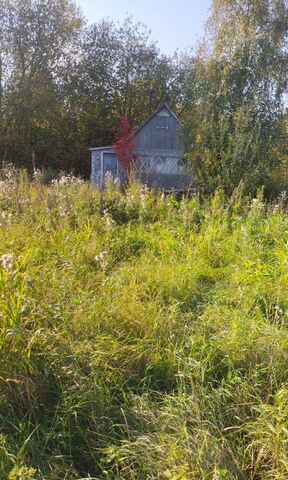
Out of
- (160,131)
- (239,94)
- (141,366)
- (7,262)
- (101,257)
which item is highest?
(239,94)

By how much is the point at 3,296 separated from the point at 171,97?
26.8 meters

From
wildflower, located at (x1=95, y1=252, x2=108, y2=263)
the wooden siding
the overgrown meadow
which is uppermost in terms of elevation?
the wooden siding

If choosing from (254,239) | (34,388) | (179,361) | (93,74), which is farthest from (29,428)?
(93,74)

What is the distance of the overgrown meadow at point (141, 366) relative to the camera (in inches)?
75.6

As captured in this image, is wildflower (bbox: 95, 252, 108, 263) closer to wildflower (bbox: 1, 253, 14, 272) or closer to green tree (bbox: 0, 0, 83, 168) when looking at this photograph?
wildflower (bbox: 1, 253, 14, 272)

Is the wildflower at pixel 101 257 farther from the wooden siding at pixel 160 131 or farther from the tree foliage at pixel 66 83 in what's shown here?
the tree foliage at pixel 66 83

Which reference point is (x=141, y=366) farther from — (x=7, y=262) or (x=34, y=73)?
(x=34, y=73)

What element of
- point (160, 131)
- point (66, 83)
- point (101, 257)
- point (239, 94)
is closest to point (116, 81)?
point (66, 83)

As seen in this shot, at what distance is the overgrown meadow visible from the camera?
1.92 metres

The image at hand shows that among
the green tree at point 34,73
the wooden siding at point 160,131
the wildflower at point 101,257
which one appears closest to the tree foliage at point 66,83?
the green tree at point 34,73

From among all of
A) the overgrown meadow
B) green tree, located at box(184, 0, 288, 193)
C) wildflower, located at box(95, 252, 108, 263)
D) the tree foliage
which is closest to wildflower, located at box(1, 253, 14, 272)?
the overgrown meadow

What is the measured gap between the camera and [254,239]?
464cm

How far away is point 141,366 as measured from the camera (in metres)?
2.53

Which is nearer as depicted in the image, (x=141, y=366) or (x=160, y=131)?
(x=141, y=366)
